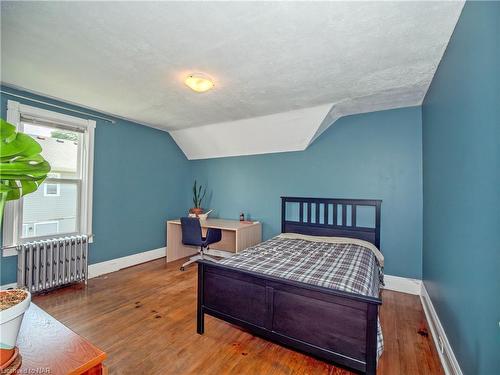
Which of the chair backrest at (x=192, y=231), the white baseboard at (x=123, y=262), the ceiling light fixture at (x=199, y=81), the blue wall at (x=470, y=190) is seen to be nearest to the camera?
the blue wall at (x=470, y=190)

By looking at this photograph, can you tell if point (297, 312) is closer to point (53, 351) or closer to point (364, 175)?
point (53, 351)

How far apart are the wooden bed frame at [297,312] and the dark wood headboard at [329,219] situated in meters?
1.84

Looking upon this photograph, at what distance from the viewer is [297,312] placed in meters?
1.74

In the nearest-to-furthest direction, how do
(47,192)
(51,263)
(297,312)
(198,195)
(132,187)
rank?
(297,312)
(51,263)
(47,192)
(132,187)
(198,195)

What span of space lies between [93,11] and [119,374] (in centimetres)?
245

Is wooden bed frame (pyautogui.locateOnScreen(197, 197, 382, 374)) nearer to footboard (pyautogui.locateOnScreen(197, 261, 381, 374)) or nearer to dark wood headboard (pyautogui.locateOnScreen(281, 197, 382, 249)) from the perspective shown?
footboard (pyautogui.locateOnScreen(197, 261, 381, 374))

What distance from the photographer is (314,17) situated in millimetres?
1564

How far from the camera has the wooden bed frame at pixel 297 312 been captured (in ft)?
4.95

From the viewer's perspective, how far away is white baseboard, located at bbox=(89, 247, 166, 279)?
3442mm

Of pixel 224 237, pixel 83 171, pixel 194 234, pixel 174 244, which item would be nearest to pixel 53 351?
pixel 194 234

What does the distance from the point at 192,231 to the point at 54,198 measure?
6.04 ft

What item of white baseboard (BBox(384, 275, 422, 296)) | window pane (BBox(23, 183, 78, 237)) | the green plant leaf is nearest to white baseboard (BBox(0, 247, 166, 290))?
window pane (BBox(23, 183, 78, 237))

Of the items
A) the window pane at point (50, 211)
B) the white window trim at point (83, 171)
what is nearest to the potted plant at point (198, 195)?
the white window trim at point (83, 171)

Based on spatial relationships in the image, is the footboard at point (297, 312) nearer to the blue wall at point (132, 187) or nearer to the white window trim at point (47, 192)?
the blue wall at point (132, 187)
